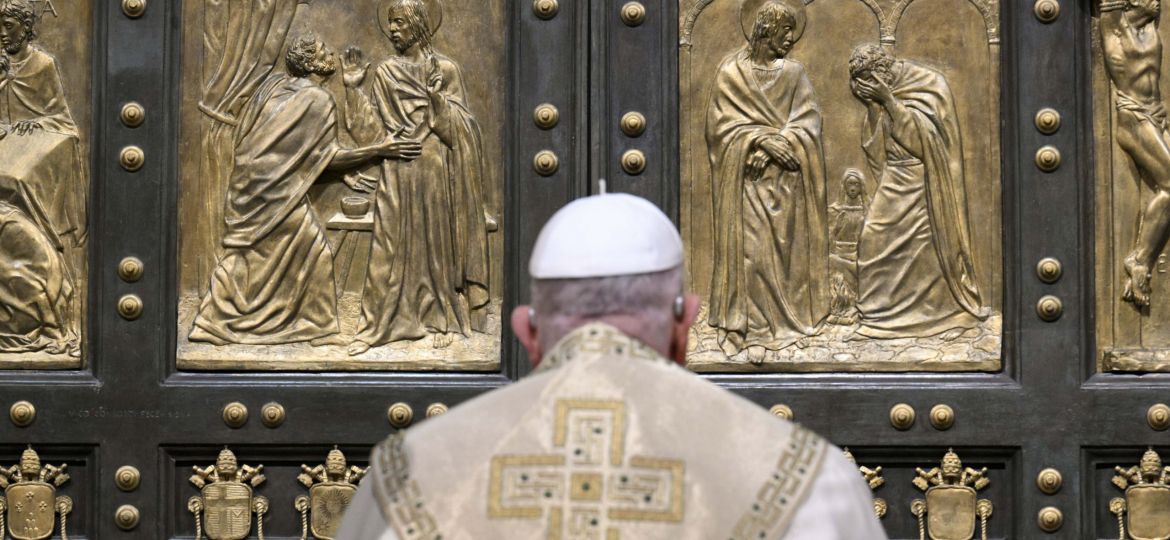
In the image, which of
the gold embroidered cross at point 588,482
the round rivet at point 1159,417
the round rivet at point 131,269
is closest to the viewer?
the gold embroidered cross at point 588,482

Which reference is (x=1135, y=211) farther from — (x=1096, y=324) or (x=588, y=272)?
(x=588, y=272)

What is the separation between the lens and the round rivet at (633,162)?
6.21 metres

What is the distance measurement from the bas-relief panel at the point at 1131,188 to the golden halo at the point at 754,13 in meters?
0.89

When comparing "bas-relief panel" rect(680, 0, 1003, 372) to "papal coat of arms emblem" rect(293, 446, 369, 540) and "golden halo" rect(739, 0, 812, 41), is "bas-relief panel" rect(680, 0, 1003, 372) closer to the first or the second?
"golden halo" rect(739, 0, 812, 41)

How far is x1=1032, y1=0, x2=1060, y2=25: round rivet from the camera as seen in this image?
6.23 m

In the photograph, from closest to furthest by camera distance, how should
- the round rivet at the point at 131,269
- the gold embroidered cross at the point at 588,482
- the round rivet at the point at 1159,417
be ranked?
the gold embroidered cross at the point at 588,482 → the round rivet at the point at 1159,417 → the round rivet at the point at 131,269

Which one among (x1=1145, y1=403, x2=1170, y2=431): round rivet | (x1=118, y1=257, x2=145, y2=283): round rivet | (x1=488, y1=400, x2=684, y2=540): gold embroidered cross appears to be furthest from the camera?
(x1=118, y1=257, x2=145, y2=283): round rivet

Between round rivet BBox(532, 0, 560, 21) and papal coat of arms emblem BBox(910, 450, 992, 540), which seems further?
round rivet BBox(532, 0, 560, 21)

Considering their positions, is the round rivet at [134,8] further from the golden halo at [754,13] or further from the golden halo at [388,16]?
the golden halo at [754,13]

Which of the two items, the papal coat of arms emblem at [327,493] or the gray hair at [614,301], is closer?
the gray hair at [614,301]

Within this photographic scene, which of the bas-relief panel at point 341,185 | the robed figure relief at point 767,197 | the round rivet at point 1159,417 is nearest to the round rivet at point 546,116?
the bas-relief panel at point 341,185

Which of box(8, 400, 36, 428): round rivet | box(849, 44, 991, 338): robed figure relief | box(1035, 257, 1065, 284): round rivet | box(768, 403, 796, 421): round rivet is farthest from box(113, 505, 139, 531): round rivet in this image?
box(1035, 257, 1065, 284): round rivet

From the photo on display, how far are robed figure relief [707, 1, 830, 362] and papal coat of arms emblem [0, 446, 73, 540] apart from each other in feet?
6.92

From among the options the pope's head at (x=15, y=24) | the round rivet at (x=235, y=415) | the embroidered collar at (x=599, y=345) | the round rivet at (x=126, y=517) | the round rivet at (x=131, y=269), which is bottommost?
the round rivet at (x=126, y=517)
